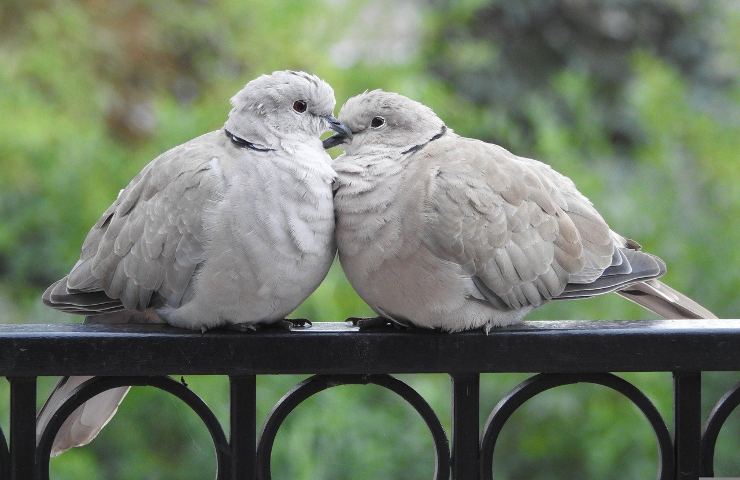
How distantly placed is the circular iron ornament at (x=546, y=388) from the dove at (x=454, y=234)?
1.04ft

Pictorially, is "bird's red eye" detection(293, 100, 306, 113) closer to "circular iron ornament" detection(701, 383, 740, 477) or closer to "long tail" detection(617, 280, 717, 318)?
"long tail" detection(617, 280, 717, 318)

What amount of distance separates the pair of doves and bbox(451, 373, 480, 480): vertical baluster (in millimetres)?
279

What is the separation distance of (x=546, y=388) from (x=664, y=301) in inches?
26.3

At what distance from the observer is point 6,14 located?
4.45m

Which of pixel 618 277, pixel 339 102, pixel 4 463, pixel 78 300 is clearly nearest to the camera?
pixel 4 463

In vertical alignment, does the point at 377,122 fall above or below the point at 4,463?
above

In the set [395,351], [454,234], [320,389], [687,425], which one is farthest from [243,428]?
[687,425]

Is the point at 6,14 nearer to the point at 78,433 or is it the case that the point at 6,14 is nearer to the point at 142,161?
the point at 142,161

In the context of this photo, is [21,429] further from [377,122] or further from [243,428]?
[377,122]

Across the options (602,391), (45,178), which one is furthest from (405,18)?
(602,391)

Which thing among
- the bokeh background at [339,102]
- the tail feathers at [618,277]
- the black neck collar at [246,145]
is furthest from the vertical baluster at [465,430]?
the bokeh background at [339,102]

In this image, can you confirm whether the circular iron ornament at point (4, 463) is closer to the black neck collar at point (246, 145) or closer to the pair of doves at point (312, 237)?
the pair of doves at point (312, 237)

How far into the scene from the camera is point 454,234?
1.73m

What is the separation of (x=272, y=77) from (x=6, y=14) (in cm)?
305
